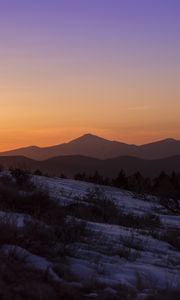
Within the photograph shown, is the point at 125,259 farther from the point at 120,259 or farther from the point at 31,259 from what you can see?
the point at 31,259

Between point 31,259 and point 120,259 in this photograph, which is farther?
point 120,259

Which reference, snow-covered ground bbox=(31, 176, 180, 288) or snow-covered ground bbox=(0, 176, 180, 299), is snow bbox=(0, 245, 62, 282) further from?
snow-covered ground bbox=(31, 176, 180, 288)

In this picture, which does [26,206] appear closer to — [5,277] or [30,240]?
[30,240]

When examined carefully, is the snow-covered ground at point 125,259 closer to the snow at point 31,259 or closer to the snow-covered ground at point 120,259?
the snow-covered ground at point 120,259

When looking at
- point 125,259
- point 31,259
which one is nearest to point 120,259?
point 125,259

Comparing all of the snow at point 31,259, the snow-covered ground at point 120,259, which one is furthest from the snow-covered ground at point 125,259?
the snow at point 31,259

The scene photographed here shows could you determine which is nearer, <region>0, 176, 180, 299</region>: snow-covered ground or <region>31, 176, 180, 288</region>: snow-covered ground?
→ <region>0, 176, 180, 299</region>: snow-covered ground

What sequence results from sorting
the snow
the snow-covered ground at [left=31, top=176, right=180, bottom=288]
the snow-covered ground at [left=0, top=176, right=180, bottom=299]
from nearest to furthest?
the snow
the snow-covered ground at [left=0, top=176, right=180, bottom=299]
the snow-covered ground at [left=31, top=176, right=180, bottom=288]

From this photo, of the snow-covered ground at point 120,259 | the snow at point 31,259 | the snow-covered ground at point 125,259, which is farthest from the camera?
the snow-covered ground at point 125,259

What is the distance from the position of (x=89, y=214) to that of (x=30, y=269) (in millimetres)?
5761

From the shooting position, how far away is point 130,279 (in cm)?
705

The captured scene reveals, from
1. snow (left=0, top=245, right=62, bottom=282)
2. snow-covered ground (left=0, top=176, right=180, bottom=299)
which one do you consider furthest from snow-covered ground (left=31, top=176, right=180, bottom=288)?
snow (left=0, top=245, right=62, bottom=282)

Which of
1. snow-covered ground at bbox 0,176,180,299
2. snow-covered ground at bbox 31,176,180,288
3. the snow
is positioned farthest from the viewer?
snow-covered ground at bbox 31,176,180,288

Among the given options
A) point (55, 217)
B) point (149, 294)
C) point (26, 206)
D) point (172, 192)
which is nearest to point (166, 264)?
point (149, 294)
